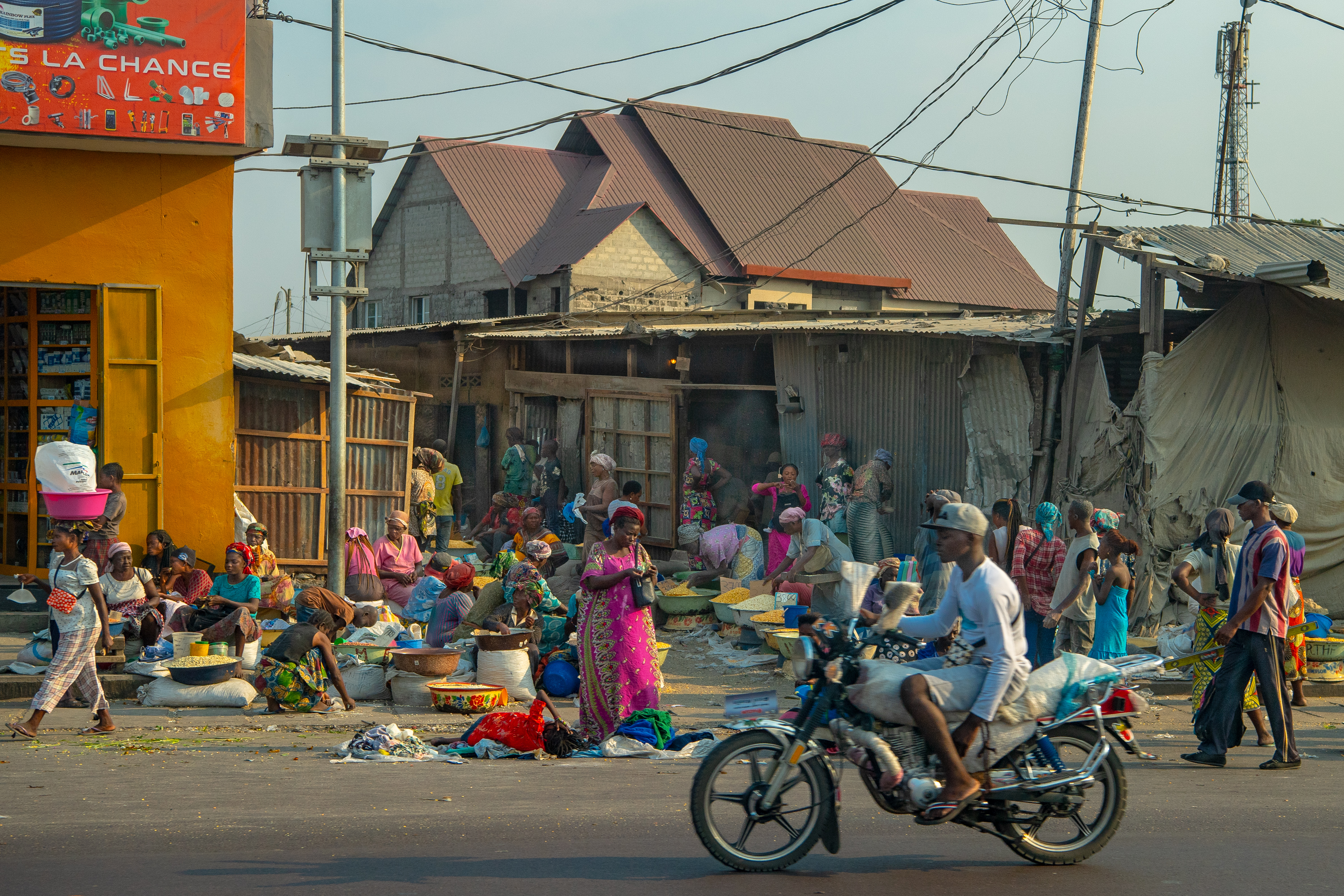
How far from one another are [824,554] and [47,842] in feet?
25.9

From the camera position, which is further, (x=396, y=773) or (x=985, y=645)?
(x=396, y=773)

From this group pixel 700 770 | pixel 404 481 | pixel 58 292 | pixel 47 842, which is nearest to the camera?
pixel 700 770

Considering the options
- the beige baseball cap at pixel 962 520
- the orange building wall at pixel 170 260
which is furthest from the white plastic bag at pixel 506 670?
the beige baseball cap at pixel 962 520

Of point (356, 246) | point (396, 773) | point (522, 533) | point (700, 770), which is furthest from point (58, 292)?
point (700, 770)

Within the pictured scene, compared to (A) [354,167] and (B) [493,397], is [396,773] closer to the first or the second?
(A) [354,167]

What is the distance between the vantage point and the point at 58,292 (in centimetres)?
1255

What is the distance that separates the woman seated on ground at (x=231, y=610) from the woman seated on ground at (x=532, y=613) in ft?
6.47

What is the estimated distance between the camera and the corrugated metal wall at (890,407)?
46.6 feet

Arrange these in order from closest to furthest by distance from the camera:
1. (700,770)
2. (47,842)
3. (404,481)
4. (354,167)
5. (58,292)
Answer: (700,770), (47,842), (354,167), (58,292), (404,481)

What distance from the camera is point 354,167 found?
11516 mm

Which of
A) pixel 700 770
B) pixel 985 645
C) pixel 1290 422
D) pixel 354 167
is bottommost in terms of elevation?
pixel 700 770

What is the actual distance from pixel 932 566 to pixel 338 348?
571cm

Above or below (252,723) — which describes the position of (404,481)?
above

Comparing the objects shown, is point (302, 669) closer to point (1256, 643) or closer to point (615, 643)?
point (615, 643)
